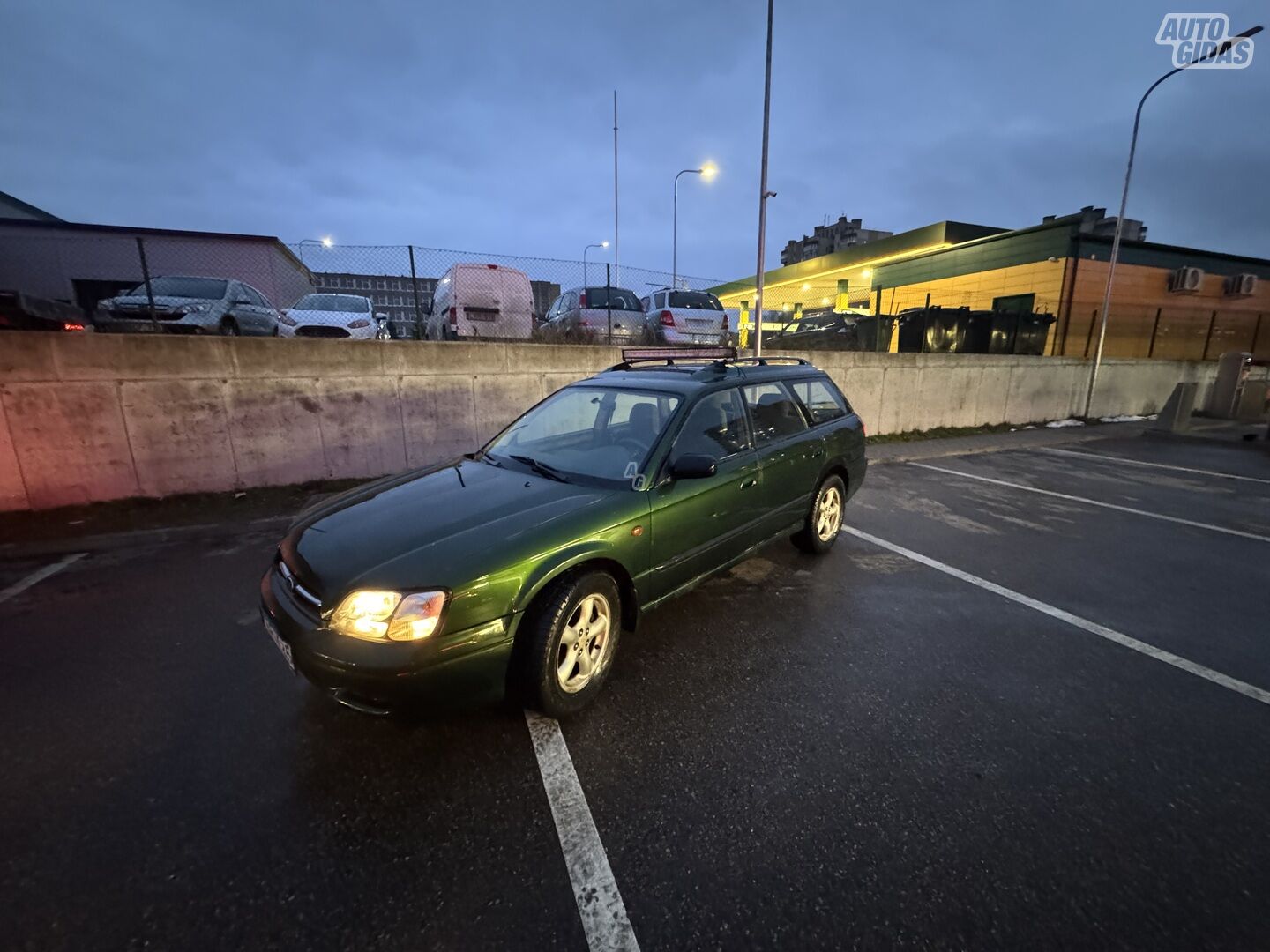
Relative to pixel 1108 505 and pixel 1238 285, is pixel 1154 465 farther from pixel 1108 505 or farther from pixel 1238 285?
pixel 1238 285

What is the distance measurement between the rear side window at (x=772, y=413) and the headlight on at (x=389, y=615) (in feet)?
8.40

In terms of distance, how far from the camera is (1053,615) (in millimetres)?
3730

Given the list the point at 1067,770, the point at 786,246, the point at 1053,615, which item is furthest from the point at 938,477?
the point at 786,246

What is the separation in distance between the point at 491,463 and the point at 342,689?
5.35ft

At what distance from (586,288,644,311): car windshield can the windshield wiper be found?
8.66 m

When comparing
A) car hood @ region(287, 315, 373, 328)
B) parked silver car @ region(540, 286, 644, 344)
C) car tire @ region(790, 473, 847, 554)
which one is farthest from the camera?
car hood @ region(287, 315, 373, 328)

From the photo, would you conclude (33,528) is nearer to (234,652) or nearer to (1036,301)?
(234,652)

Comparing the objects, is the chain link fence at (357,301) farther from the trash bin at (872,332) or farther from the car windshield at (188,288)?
the trash bin at (872,332)

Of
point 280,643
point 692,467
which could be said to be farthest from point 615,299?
point 280,643

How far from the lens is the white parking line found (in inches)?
115

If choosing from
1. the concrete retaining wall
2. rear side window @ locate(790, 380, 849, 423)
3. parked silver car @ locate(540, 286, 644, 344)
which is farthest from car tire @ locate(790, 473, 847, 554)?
parked silver car @ locate(540, 286, 644, 344)

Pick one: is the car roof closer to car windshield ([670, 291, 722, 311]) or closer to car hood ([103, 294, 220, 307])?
car windshield ([670, 291, 722, 311])

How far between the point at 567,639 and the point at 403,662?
778mm

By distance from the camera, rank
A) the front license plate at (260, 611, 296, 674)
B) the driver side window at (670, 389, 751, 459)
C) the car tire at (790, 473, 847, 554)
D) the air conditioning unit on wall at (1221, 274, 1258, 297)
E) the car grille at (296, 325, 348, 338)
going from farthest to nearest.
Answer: the air conditioning unit on wall at (1221, 274, 1258, 297), the car grille at (296, 325, 348, 338), the car tire at (790, 473, 847, 554), the driver side window at (670, 389, 751, 459), the front license plate at (260, 611, 296, 674)
